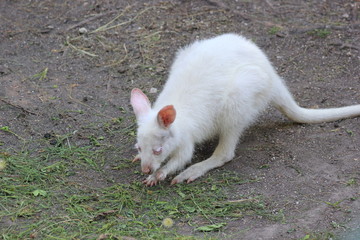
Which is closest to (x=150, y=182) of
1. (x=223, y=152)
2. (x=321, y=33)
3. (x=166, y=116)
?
(x=166, y=116)

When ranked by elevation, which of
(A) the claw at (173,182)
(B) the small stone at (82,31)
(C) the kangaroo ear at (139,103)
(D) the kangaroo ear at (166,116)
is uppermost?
(D) the kangaroo ear at (166,116)

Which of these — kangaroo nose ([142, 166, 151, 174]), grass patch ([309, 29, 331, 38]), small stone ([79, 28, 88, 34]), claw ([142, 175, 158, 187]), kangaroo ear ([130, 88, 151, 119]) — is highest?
kangaroo ear ([130, 88, 151, 119])

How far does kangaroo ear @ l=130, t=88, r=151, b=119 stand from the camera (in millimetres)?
4727

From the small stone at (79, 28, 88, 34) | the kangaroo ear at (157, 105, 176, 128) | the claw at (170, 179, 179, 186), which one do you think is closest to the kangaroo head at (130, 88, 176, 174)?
the kangaroo ear at (157, 105, 176, 128)

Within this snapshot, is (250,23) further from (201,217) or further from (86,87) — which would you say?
(201,217)

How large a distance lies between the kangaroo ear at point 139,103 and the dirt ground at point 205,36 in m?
0.60

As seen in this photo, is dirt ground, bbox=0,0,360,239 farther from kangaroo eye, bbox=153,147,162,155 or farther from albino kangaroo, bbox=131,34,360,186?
kangaroo eye, bbox=153,147,162,155

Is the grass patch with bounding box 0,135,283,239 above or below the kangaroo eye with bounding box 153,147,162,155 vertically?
below

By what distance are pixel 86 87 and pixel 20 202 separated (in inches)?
82.3

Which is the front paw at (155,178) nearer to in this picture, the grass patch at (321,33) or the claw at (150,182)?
the claw at (150,182)

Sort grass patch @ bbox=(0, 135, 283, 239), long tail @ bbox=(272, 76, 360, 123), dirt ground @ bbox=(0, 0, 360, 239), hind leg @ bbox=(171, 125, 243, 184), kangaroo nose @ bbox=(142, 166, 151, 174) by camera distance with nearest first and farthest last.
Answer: grass patch @ bbox=(0, 135, 283, 239)
kangaroo nose @ bbox=(142, 166, 151, 174)
dirt ground @ bbox=(0, 0, 360, 239)
hind leg @ bbox=(171, 125, 243, 184)
long tail @ bbox=(272, 76, 360, 123)

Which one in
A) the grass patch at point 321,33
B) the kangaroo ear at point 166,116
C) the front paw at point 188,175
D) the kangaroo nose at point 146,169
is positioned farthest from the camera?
the grass patch at point 321,33

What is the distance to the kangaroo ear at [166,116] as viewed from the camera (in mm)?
4426

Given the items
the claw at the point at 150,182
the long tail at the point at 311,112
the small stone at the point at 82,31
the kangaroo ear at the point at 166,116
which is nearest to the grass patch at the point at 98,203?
the claw at the point at 150,182
